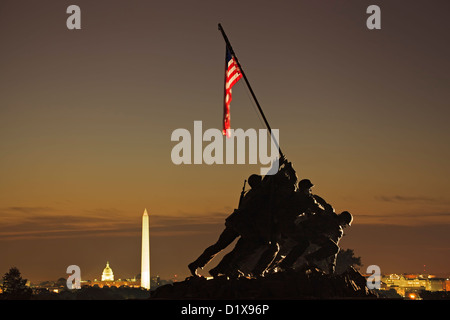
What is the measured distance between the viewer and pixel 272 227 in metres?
32.9

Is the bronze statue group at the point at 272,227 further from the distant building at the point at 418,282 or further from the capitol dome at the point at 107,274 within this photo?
the capitol dome at the point at 107,274

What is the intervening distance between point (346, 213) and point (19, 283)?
2159 inches

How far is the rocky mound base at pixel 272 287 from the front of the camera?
97.8 ft

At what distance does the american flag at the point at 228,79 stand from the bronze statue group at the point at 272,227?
3.48 metres

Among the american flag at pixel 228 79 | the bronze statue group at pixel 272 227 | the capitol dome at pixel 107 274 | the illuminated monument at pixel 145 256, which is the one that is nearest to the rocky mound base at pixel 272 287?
the bronze statue group at pixel 272 227

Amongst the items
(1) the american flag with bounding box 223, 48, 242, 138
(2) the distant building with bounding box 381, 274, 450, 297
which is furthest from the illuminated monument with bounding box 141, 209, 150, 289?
(1) the american flag with bounding box 223, 48, 242, 138

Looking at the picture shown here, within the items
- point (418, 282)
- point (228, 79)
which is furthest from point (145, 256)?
point (228, 79)

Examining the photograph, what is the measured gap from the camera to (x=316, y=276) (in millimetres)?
31531

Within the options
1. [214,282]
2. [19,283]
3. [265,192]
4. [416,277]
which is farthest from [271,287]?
[416,277]

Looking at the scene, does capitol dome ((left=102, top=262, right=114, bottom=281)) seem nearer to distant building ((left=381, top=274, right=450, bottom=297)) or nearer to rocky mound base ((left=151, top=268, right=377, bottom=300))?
distant building ((left=381, top=274, right=450, bottom=297))

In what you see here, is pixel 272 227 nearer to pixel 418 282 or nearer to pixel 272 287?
pixel 272 287

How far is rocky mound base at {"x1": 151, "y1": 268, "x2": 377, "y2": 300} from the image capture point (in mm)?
29797

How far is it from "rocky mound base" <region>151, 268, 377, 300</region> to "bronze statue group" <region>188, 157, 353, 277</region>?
62.8 inches
